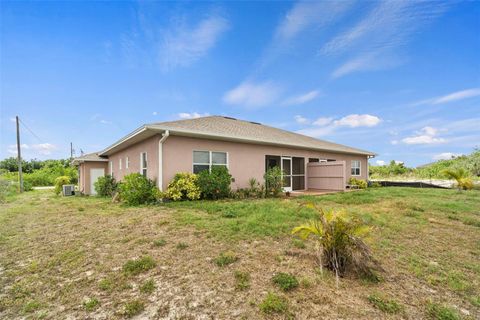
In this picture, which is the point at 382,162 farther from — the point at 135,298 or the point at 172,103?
the point at 135,298

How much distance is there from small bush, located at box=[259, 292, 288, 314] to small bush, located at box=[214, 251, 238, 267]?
100cm

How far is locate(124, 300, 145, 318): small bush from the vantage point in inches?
89.6

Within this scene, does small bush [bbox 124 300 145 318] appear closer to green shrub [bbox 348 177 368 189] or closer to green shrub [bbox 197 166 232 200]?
green shrub [bbox 197 166 232 200]

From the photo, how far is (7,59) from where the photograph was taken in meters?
10.5

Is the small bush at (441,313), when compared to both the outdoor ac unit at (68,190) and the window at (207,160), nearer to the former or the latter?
the window at (207,160)

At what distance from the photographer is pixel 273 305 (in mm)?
2322

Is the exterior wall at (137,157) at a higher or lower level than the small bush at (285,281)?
higher

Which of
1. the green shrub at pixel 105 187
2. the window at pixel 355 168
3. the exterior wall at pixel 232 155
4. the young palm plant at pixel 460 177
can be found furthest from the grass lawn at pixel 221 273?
the window at pixel 355 168

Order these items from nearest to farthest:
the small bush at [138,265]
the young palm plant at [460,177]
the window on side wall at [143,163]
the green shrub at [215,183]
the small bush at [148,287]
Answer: the small bush at [148,287]
the small bush at [138,265]
the green shrub at [215,183]
the window on side wall at [143,163]
the young palm plant at [460,177]

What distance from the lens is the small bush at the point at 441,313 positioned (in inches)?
90.0

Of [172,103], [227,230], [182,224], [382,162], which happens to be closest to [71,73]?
[172,103]

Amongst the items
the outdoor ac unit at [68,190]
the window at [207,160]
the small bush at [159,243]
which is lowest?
the outdoor ac unit at [68,190]

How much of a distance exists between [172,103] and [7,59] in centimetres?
881

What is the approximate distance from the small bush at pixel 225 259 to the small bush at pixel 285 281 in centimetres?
78
